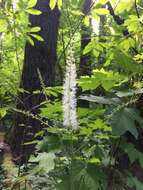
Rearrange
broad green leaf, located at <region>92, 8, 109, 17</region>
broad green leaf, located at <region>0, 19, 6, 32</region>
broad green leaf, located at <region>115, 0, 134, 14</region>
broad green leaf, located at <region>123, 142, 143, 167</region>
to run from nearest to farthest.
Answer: broad green leaf, located at <region>123, 142, 143, 167</region> → broad green leaf, located at <region>115, 0, 134, 14</region> → broad green leaf, located at <region>92, 8, 109, 17</region> → broad green leaf, located at <region>0, 19, 6, 32</region>

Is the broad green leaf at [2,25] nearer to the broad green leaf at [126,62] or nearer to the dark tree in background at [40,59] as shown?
the broad green leaf at [126,62]

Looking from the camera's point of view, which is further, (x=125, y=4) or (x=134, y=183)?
(x=125, y=4)

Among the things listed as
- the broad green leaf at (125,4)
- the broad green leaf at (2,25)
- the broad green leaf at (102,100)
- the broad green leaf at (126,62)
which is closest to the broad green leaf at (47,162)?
the broad green leaf at (102,100)

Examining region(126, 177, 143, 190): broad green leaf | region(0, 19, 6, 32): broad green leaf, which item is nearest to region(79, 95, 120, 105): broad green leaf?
region(126, 177, 143, 190): broad green leaf

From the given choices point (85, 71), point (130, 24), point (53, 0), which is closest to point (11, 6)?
point (53, 0)

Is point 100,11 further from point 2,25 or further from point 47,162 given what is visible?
point 47,162

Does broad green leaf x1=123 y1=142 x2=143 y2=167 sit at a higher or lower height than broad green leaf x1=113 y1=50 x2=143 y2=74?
lower

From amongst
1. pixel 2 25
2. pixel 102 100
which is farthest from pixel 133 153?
pixel 2 25

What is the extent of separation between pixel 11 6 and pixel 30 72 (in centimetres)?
300

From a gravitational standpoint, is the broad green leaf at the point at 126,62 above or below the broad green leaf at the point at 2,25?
below

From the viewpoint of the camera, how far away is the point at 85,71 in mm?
12414

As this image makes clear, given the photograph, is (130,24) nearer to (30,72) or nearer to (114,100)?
(114,100)

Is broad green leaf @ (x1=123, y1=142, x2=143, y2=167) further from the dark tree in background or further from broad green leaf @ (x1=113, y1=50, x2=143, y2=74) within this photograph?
the dark tree in background

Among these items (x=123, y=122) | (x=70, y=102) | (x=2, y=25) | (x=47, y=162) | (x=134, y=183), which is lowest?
(x=134, y=183)
